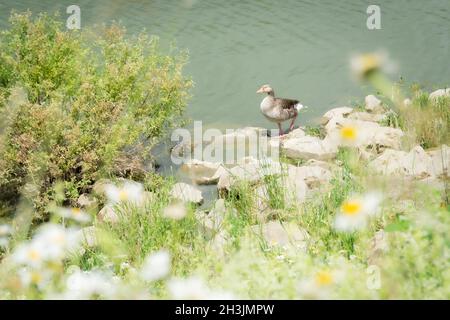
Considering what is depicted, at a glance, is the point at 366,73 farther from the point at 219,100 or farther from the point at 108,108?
the point at 219,100

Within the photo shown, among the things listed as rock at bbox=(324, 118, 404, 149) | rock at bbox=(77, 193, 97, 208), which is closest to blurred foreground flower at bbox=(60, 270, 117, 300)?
rock at bbox=(77, 193, 97, 208)

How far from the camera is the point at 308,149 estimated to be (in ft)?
24.8

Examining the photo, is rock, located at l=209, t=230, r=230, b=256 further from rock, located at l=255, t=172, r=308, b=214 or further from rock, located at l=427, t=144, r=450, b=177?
rock, located at l=427, t=144, r=450, b=177

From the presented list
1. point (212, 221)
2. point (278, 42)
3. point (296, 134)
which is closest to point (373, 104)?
point (296, 134)

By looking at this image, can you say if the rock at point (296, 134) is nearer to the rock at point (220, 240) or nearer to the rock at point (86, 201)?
the rock at point (86, 201)

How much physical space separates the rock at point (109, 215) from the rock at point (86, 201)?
43 cm

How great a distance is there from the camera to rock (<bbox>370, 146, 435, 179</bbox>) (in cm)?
555

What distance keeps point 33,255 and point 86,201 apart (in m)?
3.82

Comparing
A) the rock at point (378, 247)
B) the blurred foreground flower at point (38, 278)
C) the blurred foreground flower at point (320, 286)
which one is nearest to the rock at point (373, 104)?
the rock at point (378, 247)

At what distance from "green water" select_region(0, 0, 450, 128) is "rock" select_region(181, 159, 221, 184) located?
5.20 feet

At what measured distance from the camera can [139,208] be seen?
5.14 m

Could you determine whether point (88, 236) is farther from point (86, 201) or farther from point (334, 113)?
point (334, 113)

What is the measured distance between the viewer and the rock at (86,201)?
6554 millimetres
